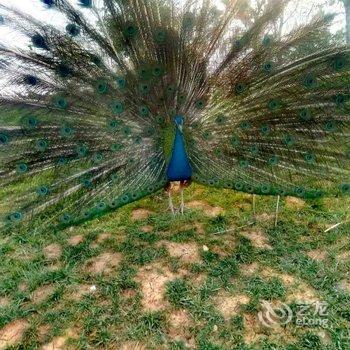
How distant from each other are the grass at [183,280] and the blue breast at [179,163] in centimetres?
61

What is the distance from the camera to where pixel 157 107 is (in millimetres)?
3256

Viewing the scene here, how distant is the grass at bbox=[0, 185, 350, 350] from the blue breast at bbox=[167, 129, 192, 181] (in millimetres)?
611

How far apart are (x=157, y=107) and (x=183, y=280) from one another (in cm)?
157

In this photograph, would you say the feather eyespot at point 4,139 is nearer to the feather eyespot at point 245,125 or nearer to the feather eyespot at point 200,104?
the feather eyespot at point 200,104

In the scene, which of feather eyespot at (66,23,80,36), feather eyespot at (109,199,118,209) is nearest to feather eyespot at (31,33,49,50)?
feather eyespot at (66,23,80,36)

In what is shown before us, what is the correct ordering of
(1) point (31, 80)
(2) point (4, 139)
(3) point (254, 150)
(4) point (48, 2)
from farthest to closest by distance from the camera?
(3) point (254, 150) → (1) point (31, 80) → (2) point (4, 139) → (4) point (48, 2)

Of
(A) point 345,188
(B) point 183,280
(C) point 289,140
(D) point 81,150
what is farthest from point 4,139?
(A) point 345,188

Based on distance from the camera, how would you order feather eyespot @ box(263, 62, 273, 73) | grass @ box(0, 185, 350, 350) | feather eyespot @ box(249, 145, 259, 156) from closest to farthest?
grass @ box(0, 185, 350, 350), feather eyespot @ box(263, 62, 273, 73), feather eyespot @ box(249, 145, 259, 156)

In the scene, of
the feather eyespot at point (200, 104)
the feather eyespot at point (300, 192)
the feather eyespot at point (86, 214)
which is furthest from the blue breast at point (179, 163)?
the feather eyespot at point (300, 192)

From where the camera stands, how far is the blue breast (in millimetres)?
3334

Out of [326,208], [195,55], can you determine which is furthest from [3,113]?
[326,208]

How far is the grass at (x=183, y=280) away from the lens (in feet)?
7.55

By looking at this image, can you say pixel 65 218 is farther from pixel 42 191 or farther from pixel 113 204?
pixel 113 204

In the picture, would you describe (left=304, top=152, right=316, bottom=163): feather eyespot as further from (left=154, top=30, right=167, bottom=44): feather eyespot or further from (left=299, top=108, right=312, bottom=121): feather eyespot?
(left=154, top=30, right=167, bottom=44): feather eyespot
